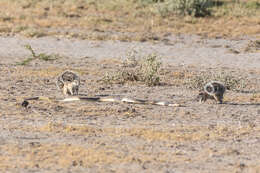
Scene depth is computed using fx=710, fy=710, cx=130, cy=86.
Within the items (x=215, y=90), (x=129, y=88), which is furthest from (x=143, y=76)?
(x=215, y=90)

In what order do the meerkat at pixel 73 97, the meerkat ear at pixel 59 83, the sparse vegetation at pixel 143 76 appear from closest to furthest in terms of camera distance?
1. the meerkat at pixel 73 97
2. the meerkat ear at pixel 59 83
3. the sparse vegetation at pixel 143 76

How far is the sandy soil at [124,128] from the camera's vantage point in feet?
23.5

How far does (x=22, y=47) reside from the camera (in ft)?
63.5

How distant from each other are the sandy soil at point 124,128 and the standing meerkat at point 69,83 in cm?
21

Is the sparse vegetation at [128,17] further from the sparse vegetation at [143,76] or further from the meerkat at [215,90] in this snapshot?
the meerkat at [215,90]

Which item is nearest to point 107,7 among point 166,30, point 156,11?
point 156,11

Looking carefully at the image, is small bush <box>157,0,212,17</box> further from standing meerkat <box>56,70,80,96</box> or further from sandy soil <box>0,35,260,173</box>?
standing meerkat <box>56,70,80,96</box>

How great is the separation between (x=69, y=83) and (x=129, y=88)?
1.58m

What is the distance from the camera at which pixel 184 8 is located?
2559 cm

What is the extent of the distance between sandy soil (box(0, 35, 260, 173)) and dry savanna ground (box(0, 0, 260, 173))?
0.01 metres

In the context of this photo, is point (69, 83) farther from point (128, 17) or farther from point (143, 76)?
point (128, 17)

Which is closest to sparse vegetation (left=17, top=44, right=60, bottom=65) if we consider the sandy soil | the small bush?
the sandy soil

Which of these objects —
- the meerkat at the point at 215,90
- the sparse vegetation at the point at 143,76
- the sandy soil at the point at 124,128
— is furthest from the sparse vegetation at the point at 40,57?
the meerkat at the point at 215,90

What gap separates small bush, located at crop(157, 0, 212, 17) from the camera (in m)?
25.3
